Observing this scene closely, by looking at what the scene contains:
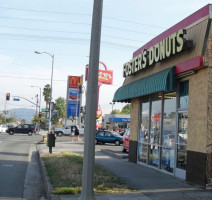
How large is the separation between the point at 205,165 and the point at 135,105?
703 centimetres

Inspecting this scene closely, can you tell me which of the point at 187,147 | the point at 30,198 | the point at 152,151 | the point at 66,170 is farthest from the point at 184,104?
the point at 30,198

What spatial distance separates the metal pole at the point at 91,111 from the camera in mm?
6883

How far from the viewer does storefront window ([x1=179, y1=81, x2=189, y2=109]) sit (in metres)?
10.6

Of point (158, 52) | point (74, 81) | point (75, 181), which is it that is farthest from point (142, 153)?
point (74, 81)

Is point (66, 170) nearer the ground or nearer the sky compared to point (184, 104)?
nearer the ground

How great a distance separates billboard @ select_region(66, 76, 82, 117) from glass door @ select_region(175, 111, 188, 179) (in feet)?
171

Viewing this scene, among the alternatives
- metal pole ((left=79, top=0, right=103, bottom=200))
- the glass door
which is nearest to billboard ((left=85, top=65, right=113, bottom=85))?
the glass door

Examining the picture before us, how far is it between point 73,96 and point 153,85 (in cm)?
5264

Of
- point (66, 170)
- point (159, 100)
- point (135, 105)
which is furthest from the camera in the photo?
point (135, 105)

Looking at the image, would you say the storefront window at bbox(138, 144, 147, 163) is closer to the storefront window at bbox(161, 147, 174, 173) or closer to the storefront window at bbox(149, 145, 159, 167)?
the storefront window at bbox(149, 145, 159, 167)

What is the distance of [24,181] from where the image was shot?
1116cm

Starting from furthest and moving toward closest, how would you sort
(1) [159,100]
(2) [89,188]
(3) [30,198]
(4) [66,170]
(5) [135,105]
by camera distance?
(5) [135,105]
(1) [159,100]
(4) [66,170]
(3) [30,198]
(2) [89,188]

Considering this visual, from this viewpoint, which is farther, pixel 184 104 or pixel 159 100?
pixel 159 100

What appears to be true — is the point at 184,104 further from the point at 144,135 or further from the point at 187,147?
the point at 144,135
